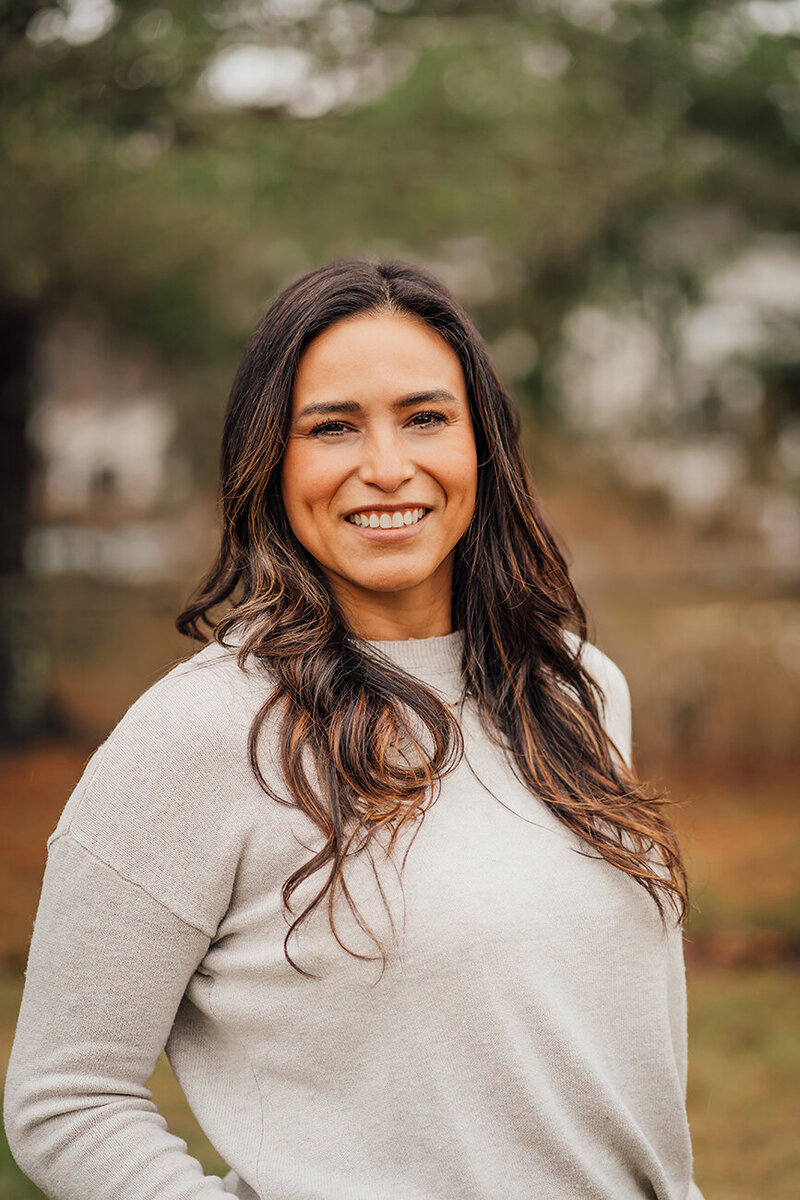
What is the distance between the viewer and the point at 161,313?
6027 mm

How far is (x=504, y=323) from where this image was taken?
626 cm

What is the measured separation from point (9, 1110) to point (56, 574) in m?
6.29

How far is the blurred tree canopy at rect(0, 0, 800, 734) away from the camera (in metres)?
4.73

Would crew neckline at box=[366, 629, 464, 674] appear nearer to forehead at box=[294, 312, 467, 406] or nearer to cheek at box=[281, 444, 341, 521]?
cheek at box=[281, 444, 341, 521]

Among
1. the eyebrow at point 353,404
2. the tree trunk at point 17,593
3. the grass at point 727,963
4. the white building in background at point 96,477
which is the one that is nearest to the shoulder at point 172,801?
the eyebrow at point 353,404

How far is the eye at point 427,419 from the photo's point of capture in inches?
60.3

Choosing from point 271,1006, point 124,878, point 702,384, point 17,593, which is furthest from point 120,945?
point 17,593

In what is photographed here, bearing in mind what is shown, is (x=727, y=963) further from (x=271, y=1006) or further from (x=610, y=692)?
(x=271, y=1006)

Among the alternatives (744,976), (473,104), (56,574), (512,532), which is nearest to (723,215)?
(473,104)

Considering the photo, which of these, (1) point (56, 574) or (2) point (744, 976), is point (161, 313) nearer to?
(1) point (56, 574)

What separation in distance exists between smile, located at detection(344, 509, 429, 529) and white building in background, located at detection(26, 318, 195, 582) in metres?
5.70

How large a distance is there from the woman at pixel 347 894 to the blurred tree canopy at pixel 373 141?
11.8ft

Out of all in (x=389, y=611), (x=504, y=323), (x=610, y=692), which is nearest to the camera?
(x=389, y=611)

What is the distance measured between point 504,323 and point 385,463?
16.4 feet
